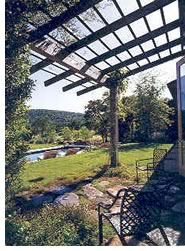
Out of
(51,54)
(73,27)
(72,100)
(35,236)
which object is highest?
(73,27)

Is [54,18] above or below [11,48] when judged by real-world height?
above

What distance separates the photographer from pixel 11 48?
14.6 feet

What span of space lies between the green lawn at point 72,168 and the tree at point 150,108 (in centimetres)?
144

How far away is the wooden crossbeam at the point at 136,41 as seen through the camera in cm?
646

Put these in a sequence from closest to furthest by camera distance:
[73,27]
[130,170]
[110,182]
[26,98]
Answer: [26,98] < [73,27] < [110,182] < [130,170]

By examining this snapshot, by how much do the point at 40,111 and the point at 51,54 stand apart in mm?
1179

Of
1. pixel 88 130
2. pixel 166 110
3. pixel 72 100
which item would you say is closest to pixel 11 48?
pixel 72 100

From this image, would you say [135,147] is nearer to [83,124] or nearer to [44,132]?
[83,124]

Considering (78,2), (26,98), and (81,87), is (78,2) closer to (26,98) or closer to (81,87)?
(26,98)

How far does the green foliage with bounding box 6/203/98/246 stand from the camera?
13.4 feet

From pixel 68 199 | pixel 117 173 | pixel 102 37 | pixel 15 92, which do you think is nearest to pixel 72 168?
pixel 117 173

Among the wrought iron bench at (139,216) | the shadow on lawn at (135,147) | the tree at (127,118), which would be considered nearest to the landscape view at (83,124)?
the wrought iron bench at (139,216)

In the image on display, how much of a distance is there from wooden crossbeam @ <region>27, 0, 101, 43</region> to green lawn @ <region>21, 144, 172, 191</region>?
2914mm

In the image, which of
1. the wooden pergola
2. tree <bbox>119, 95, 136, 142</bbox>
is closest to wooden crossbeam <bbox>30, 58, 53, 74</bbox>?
the wooden pergola
